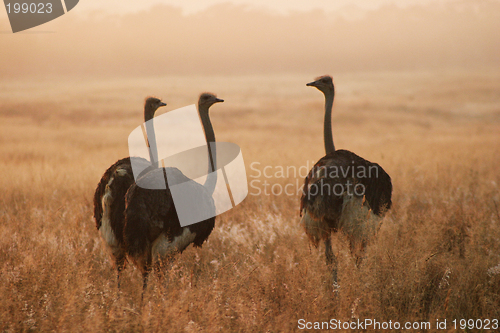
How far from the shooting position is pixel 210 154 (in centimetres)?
487

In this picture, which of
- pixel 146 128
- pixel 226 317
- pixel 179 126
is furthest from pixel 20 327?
pixel 179 126

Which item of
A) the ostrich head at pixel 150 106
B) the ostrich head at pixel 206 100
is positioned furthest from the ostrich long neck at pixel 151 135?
the ostrich head at pixel 206 100

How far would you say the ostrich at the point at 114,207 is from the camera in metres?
4.12

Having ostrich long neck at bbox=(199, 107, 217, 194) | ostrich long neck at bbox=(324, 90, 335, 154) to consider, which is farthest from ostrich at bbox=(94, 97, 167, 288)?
ostrich long neck at bbox=(324, 90, 335, 154)

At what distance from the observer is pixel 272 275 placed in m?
4.19

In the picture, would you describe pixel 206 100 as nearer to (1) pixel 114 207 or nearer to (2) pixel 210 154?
(2) pixel 210 154

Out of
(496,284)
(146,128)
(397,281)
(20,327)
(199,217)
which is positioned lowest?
(496,284)

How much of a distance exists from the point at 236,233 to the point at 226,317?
2.38m

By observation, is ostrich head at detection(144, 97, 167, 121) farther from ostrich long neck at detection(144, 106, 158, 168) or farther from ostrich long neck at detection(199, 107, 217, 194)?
ostrich long neck at detection(199, 107, 217, 194)

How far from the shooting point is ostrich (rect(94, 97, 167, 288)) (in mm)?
4125

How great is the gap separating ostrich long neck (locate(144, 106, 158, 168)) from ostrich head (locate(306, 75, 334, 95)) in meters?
1.90

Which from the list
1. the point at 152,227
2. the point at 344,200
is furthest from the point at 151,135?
the point at 344,200

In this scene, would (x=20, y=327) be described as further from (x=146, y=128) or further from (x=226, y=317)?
(x=146, y=128)

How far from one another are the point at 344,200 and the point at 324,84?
1.73m
